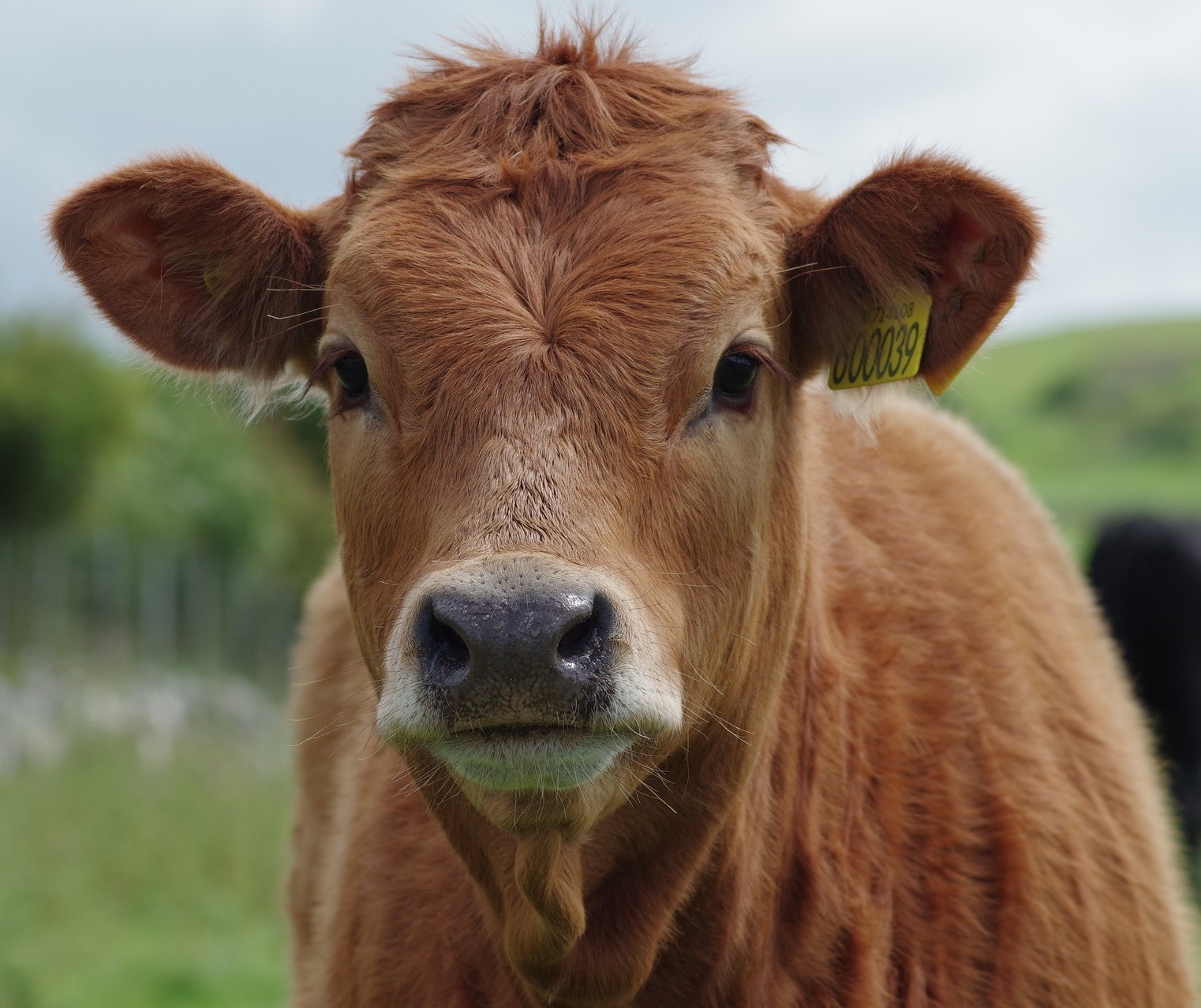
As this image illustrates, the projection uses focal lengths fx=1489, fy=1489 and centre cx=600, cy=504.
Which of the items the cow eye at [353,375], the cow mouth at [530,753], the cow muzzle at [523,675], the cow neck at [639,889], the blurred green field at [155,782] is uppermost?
the cow eye at [353,375]

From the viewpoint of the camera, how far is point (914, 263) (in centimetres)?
364

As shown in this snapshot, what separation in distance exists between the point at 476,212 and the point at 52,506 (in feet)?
97.5

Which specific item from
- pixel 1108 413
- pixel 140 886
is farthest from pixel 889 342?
pixel 1108 413

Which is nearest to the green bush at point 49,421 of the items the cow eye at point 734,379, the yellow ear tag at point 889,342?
the yellow ear tag at point 889,342

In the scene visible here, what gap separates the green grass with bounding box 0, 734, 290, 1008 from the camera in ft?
29.8

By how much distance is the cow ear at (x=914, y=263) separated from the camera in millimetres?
3486

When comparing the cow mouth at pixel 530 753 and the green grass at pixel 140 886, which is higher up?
the cow mouth at pixel 530 753

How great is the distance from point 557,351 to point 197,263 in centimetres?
134

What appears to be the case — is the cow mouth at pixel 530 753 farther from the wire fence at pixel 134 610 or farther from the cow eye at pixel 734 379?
the wire fence at pixel 134 610

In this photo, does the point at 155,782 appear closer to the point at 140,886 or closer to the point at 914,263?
the point at 140,886

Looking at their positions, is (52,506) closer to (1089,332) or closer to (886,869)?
(886,869)

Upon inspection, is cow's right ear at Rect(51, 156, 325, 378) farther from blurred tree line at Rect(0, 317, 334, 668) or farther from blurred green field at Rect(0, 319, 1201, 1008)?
blurred tree line at Rect(0, 317, 334, 668)

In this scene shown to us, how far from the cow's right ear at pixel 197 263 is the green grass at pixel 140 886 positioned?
4.76 metres

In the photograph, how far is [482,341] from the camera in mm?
3102
